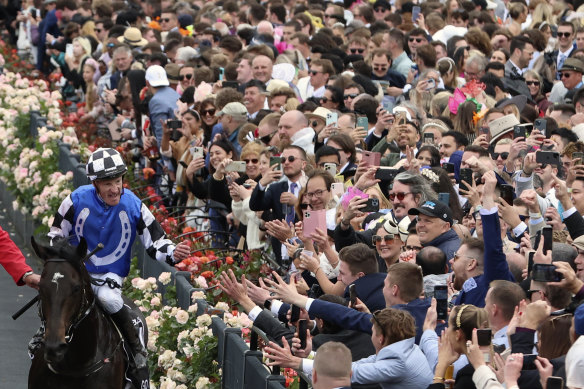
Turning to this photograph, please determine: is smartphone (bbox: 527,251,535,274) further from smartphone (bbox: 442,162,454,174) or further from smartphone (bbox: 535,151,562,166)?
smartphone (bbox: 442,162,454,174)

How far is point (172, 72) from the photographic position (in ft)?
68.9

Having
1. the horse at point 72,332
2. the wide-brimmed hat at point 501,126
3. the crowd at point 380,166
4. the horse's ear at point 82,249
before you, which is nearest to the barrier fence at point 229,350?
the crowd at point 380,166

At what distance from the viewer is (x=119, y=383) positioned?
35.4ft

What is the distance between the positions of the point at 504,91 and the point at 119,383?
7988 millimetres

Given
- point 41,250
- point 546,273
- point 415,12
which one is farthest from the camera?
point 415,12

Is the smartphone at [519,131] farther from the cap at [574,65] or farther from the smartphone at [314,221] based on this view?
the cap at [574,65]

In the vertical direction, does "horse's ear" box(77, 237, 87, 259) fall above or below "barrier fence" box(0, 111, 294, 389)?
above

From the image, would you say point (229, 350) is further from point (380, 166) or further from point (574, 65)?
point (574, 65)

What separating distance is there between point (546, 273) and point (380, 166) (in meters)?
5.01

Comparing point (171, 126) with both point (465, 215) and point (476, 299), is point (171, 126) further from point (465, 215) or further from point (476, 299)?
point (476, 299)

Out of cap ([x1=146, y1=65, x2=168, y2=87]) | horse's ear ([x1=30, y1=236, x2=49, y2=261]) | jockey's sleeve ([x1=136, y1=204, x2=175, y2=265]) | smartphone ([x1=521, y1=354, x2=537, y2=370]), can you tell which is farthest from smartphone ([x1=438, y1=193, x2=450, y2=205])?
cap ([x1=146, y1=65, x2=168, y2=87])

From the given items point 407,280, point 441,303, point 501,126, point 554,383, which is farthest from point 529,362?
point 501,126

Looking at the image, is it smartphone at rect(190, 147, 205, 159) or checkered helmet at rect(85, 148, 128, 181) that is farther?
smartphone at rect(190, 147, 205, 159)

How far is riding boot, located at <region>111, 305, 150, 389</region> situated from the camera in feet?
36.3
